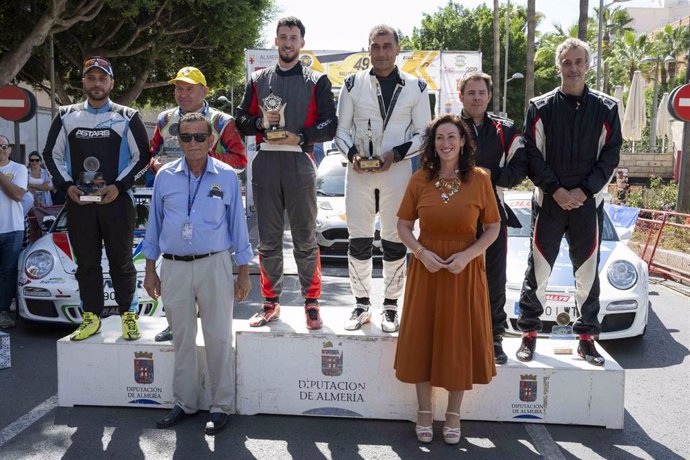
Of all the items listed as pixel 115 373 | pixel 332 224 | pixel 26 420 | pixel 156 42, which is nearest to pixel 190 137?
pixel 115 373

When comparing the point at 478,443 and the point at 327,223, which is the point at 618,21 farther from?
the point at 478,443

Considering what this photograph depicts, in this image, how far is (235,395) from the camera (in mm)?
5055

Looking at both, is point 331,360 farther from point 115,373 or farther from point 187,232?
point 115,373

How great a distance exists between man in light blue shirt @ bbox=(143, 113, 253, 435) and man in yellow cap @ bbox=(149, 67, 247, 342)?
0.74 m

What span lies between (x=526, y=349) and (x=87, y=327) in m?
3.22

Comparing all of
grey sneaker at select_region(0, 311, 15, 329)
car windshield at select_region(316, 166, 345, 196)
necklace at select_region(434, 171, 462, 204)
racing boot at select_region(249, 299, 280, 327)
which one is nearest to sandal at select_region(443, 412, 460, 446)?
necklace at select_region(434, 171, 462, 204)

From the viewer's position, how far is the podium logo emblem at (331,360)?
500 cm

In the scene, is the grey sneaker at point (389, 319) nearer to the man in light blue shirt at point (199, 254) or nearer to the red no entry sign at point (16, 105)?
the man in light blue shirt at point (199, 254)

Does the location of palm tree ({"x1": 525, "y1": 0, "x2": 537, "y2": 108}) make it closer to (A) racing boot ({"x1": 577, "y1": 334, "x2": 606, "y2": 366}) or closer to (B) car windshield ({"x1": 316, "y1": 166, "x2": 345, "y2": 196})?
(B) car windshield ({"x1": 316, "y1": 166, "x2": 345, "y2": 196})

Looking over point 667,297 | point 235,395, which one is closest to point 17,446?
point 235,395

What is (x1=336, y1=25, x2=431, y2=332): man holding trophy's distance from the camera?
5.21 metres

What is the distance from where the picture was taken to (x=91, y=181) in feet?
17.6

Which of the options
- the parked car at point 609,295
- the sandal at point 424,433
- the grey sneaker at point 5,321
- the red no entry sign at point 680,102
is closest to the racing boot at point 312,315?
the sandal at point 424,433

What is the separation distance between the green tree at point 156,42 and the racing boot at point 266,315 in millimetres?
13687
